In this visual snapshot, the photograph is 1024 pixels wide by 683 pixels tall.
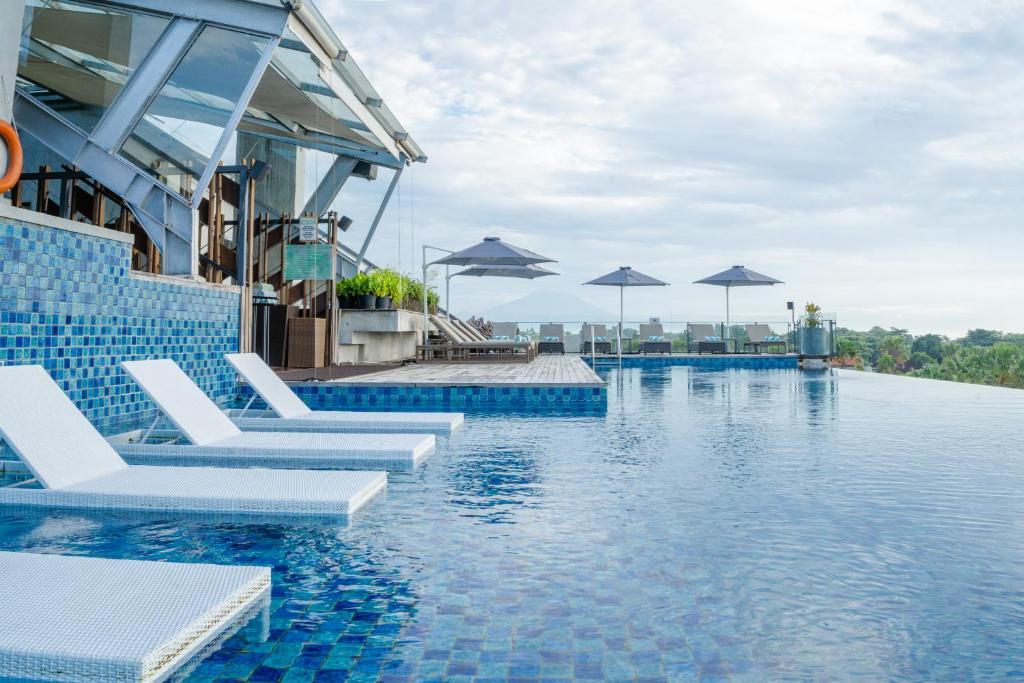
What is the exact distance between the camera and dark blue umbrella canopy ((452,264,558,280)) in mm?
20000

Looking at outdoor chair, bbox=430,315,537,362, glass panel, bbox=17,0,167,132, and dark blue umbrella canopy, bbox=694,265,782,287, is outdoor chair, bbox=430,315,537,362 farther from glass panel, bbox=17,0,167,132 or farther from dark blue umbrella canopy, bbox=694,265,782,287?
dark blue umbrella canopy, bbox=694,265,782,287

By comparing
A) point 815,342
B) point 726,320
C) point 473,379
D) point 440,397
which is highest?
point 726,320

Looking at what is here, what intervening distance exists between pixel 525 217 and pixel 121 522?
24259 mm

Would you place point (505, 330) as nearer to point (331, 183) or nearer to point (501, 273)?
point (501, 273)

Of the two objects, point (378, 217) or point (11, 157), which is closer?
point (11, 157)

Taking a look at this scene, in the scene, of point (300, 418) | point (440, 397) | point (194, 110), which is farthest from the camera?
point (440, 397)

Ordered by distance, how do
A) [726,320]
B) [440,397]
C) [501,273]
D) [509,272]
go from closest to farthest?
1. [440,397]
2. [509,272]
3. [501,273]
4. [726,320]

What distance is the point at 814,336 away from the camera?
17.9 metres

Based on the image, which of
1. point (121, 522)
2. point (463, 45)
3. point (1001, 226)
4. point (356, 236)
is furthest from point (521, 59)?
point (1001, 226)

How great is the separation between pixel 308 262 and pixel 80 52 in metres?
3.50

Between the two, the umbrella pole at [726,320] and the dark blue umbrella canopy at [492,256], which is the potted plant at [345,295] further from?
the umbrella pole at [726,320]

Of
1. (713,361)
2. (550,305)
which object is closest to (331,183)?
(713,361)

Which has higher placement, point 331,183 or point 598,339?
point 331,183

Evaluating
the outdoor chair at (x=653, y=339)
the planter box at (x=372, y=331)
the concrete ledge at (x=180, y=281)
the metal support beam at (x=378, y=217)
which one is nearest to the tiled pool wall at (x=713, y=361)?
the outdoor chair at (x=653, y=339)
